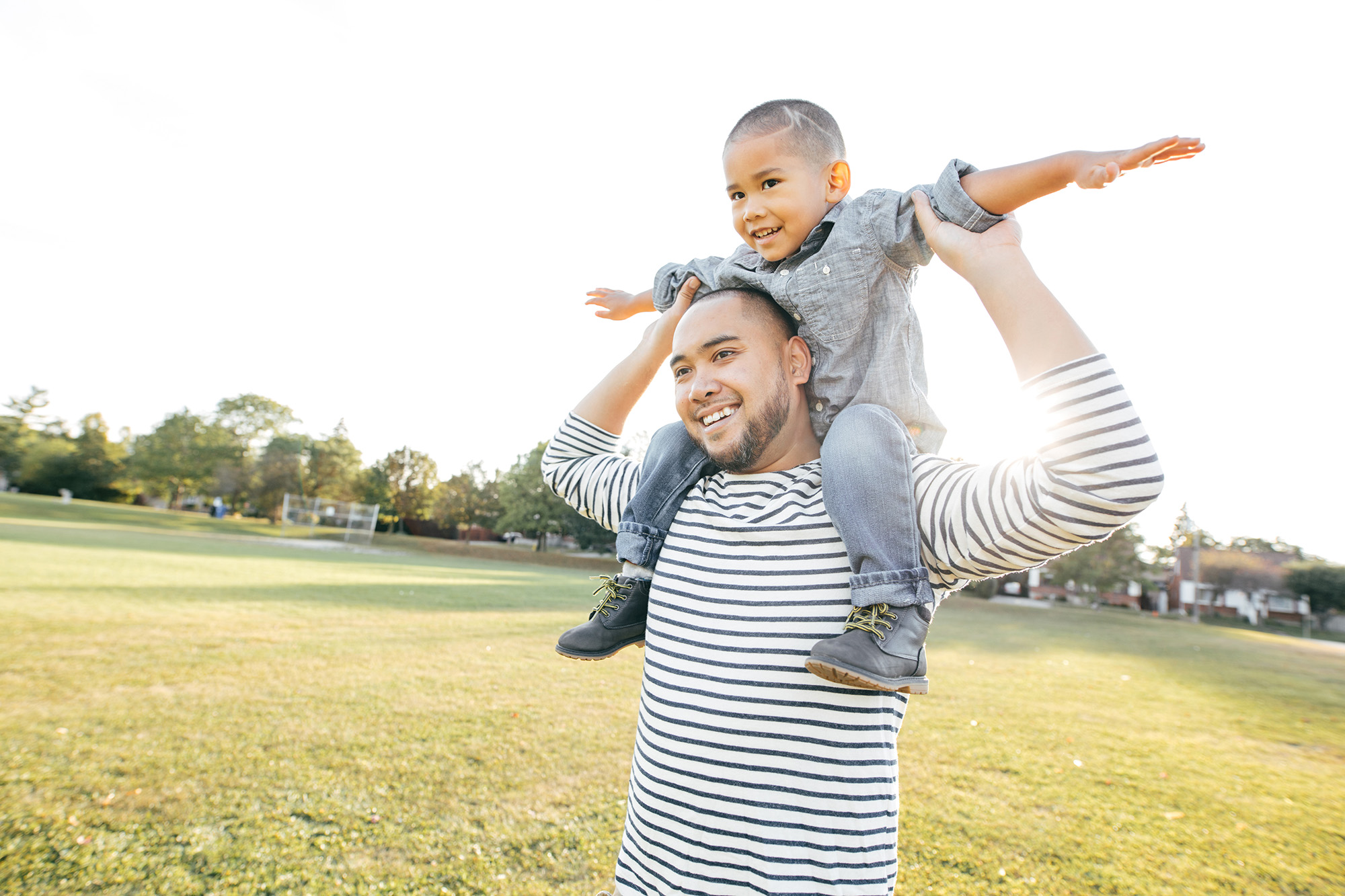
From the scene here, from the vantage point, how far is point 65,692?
5809mm

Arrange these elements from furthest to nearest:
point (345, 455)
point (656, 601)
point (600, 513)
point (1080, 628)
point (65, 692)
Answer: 1. point (345, 455)
2. point (1080, 628)
3. point (65, 692)
4. point (600, 513)
5. point (656, 601)

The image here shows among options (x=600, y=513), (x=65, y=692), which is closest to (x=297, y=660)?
(x=65, y=692)

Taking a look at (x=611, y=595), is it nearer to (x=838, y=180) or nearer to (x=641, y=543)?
(x=641, y=543)

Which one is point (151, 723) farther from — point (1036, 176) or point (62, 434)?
point (62, 434)

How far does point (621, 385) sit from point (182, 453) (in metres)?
67.7

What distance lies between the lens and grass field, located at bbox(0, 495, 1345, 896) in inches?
140

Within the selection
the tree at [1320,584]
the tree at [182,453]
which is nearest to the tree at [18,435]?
the tree at [182,453]

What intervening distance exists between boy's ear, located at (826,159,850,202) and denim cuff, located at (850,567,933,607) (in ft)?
3.92

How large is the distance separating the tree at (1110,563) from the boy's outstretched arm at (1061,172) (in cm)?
3940

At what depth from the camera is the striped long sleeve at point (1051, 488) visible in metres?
1.10

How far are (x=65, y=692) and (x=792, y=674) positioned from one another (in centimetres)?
731

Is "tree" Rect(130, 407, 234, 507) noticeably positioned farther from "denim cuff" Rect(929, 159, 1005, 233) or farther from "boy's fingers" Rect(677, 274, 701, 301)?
"denim cuff" Rect(929, 159, 1005, 233)

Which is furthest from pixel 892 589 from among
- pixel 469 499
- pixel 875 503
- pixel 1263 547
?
pixel 1263 547

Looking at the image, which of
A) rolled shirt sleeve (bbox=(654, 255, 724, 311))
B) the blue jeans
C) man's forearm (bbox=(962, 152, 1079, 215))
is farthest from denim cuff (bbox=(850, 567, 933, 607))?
rolled shirt sleeve (bbox=(654, 255, 724, 311))
